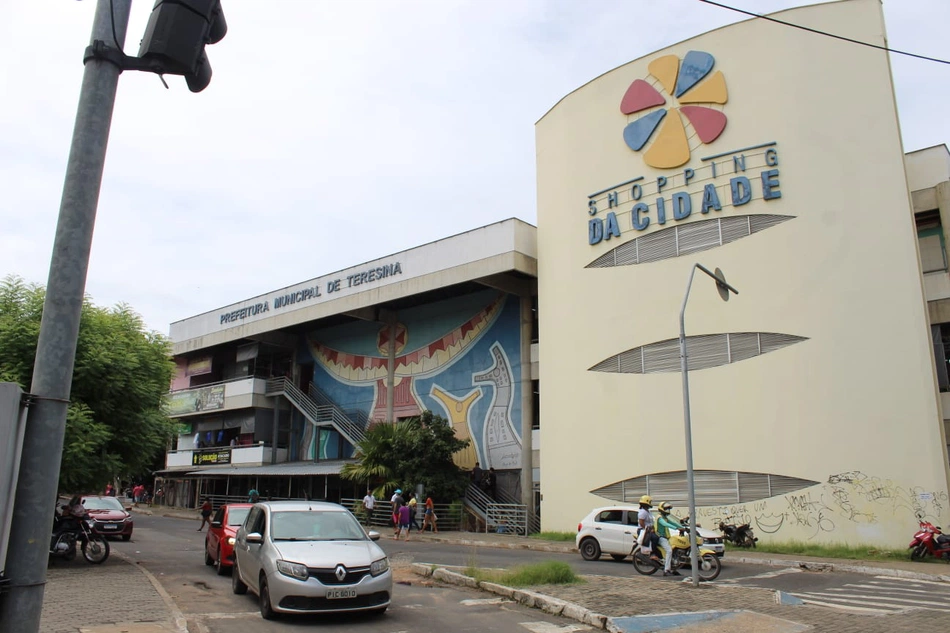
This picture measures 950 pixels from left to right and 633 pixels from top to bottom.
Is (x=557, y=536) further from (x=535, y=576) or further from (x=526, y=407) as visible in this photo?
(x=535, y=576)

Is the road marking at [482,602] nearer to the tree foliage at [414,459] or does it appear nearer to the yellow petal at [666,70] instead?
the tree foliage at [414,459]

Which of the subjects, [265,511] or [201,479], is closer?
[265,511]

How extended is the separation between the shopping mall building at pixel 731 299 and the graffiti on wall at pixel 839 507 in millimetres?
52

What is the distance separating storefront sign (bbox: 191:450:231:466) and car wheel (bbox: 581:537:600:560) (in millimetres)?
28431

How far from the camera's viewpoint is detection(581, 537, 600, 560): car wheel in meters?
19.8

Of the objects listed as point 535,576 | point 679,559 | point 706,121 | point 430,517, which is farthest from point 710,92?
point 535,576

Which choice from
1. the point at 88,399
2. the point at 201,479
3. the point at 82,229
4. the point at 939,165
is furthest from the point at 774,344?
the point at 201,479

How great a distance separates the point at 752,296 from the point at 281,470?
970 inches

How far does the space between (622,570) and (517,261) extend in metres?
15.2

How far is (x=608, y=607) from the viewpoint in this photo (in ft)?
32.9

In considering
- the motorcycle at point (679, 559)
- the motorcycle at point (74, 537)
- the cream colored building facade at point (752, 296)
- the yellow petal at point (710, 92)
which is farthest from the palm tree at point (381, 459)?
the yellow petal at point (710, 92)

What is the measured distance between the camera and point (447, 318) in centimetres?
3559

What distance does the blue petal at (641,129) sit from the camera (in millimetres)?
26625

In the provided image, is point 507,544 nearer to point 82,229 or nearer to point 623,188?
point 623,188
